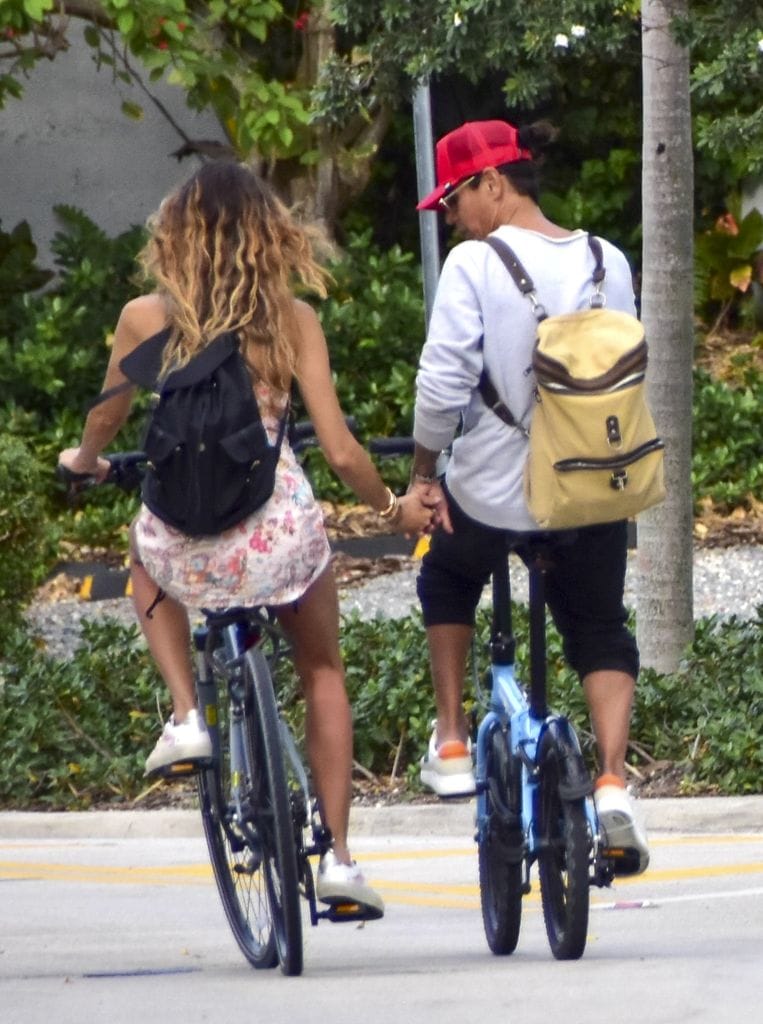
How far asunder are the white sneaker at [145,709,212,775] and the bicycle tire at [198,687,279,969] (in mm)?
103

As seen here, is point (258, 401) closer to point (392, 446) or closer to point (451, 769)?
point (392, 446)

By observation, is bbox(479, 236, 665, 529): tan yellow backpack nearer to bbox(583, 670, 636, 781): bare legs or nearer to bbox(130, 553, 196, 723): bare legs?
bbox(583, 670, 636, 781): bare legs

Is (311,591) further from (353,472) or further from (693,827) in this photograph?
(693,827)

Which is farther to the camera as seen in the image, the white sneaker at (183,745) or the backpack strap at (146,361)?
the white sneaker at (183,745)

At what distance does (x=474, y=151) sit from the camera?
478 cm

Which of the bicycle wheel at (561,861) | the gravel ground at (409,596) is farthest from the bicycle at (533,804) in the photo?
the gravel ground at (409,596)

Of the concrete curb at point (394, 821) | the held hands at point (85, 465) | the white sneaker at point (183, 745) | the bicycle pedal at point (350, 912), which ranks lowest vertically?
the concrete curb at point (394, 821)

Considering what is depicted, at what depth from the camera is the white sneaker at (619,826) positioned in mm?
4570

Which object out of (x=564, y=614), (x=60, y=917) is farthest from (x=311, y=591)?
(x=60, y=917)

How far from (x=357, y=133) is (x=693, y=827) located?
882 centimetres

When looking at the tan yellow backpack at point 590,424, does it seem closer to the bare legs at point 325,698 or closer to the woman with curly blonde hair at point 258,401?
the woman with curly blonde hair at point 258,401

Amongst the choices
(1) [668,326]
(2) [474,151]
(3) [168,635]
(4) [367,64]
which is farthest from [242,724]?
(4) [367,64]

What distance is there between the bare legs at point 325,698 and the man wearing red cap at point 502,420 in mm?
364

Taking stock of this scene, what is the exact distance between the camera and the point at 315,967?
4.88 meters
